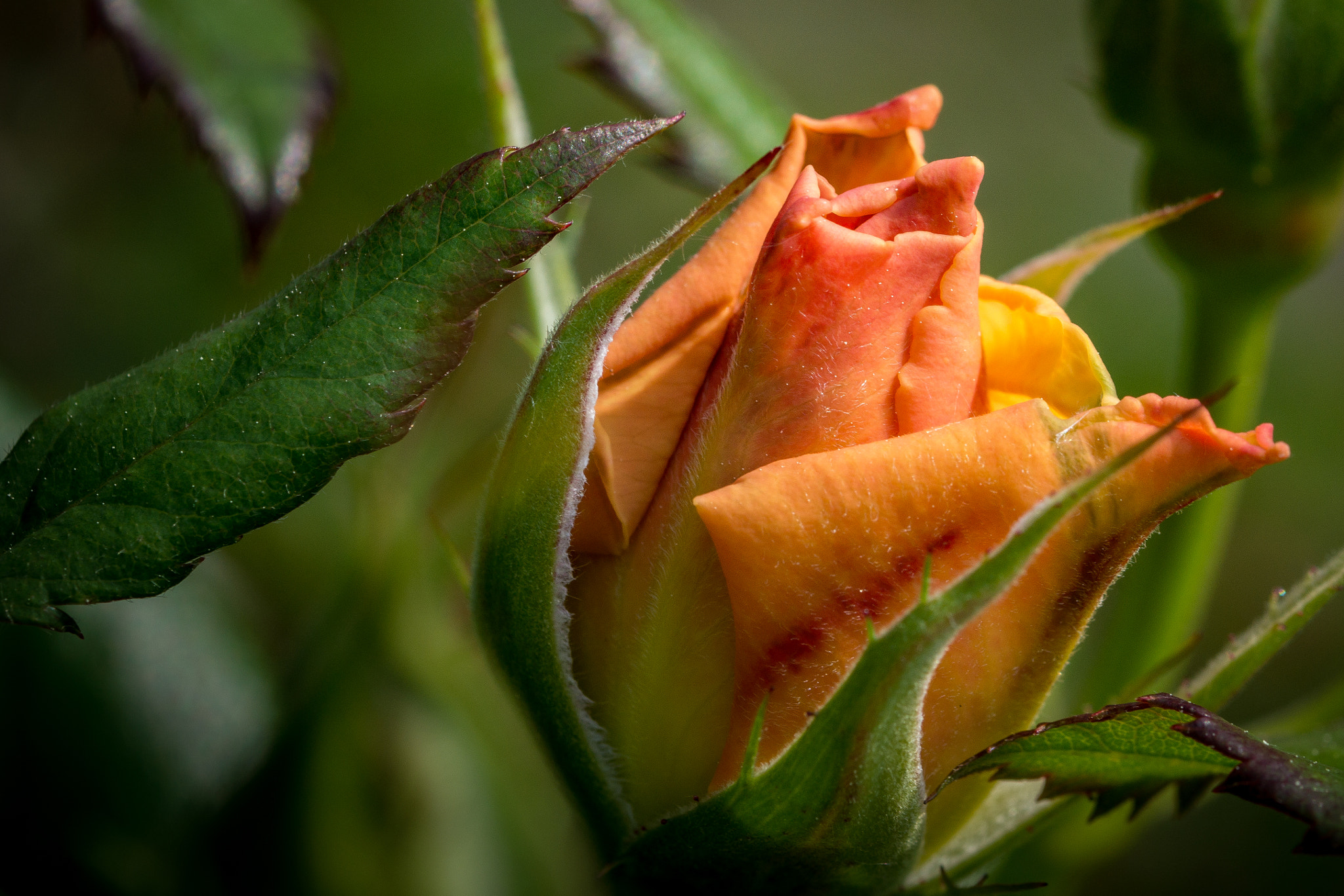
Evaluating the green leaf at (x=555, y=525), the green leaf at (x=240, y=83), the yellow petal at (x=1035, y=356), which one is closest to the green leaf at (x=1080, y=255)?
the yellow petal at (x=1035, y=356)

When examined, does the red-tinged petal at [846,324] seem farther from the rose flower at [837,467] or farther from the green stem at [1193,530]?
the green stem at [1193,530]

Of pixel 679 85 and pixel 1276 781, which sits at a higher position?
pixel 679 85

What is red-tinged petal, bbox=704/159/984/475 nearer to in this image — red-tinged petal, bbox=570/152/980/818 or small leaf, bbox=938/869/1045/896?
red-tinged petal, bbox=570/152/980/818

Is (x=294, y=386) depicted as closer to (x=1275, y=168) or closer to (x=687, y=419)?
(x=687, y=419)

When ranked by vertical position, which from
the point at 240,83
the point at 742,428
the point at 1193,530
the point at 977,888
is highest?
the point at 240,83

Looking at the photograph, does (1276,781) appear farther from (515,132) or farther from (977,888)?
(515,132)

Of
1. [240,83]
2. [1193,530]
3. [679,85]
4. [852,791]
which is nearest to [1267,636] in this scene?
[852,791]

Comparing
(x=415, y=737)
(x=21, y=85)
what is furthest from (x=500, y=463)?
(x=21, y=85)
